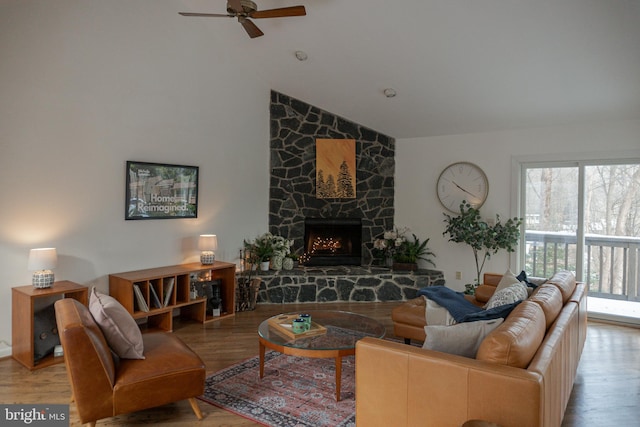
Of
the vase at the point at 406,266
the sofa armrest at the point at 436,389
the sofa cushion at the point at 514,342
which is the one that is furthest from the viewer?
the vase at the point at 406,266

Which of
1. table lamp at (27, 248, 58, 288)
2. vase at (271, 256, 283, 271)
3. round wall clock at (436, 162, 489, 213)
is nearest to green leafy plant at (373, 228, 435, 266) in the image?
round wall clock at (436, 162, 489, 213)

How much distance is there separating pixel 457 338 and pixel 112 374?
6.60ft

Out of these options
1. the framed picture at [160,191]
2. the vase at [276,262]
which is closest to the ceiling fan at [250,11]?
the framed picture at [160,191]

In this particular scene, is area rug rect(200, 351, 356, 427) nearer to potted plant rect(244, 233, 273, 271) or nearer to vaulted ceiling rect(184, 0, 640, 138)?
potted plant rect(244, 233, 273, 271)

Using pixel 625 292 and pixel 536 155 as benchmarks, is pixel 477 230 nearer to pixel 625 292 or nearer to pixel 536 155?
pixel 536 155

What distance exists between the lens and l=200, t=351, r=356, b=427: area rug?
283 cm

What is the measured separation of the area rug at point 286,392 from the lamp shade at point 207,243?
1.84 meters

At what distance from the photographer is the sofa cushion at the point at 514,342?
6.54 feet

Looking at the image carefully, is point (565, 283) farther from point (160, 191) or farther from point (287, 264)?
point (160, 191)

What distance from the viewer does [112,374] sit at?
2.50 metres

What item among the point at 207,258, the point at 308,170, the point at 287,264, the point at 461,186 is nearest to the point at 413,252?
the point at 461,186

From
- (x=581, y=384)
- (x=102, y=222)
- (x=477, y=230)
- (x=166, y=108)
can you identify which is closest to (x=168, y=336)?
(x=102, y=222)

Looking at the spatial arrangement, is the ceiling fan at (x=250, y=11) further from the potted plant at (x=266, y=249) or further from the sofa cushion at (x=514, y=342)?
the potted plant at (x=266, y=249)

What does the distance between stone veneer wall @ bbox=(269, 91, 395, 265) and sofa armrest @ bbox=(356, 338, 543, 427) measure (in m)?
4.35
